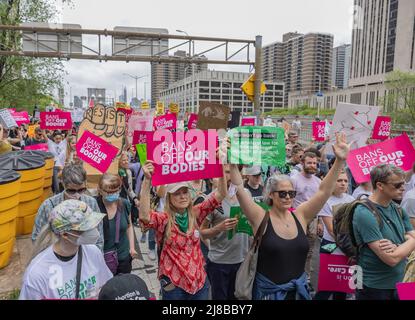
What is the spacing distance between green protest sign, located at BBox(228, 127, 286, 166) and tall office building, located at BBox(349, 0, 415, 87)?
77324 millimetres

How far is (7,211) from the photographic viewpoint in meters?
5.32

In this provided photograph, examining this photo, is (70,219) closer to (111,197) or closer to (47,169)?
(111,197)

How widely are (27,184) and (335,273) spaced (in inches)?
216

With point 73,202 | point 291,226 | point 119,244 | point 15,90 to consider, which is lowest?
point 119,244

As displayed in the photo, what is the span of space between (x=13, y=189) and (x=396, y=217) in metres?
4.84

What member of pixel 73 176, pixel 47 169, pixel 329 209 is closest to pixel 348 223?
pixel 329 209

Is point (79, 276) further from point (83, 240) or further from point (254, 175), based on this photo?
point (254, 175)

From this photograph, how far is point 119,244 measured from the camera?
382 cm

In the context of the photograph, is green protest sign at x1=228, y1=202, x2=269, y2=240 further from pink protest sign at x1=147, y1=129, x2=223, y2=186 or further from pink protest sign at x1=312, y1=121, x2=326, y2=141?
pink protest sign at x1=312, y1=121, x2=326, y2=141

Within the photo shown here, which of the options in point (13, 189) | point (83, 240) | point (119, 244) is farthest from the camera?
point (13, 189)

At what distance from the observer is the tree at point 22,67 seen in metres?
19.5

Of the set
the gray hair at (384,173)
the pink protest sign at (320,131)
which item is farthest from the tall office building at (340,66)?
the gray hair at (384,173)

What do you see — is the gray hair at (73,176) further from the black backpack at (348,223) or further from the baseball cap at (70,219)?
the black backpack at (348,223)
